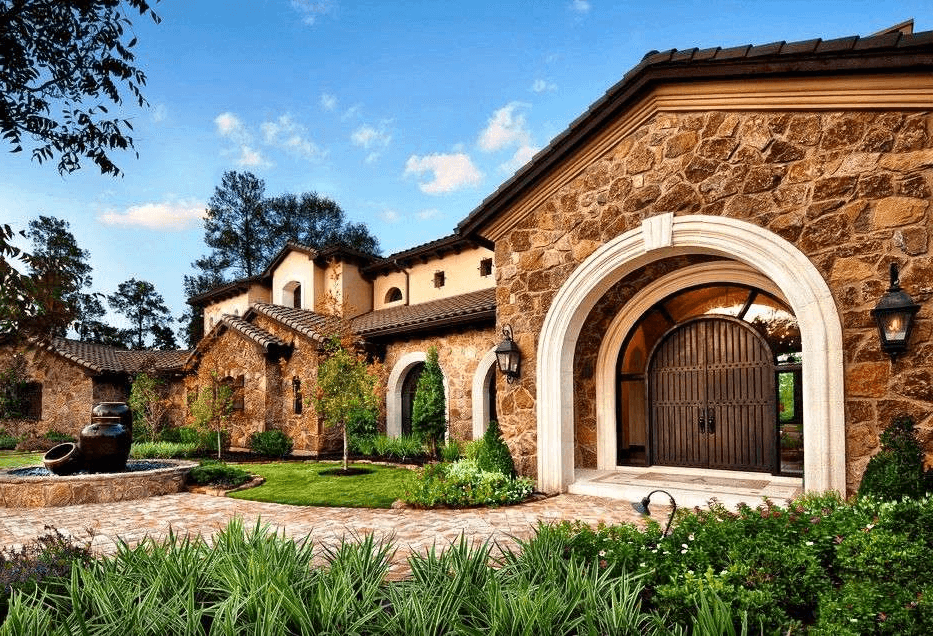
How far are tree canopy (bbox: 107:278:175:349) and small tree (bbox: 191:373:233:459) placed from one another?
2860 cm

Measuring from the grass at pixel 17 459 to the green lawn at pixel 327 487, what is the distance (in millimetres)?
7352

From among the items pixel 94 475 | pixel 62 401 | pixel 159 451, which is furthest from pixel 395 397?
pixel 62 401

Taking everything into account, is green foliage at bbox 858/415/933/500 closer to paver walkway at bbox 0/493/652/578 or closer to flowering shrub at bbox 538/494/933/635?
flowering shrub at bbox 538/494/933/635

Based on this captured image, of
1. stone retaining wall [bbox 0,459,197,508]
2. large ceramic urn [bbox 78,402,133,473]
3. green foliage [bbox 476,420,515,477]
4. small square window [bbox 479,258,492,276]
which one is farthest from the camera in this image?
small square window [bbox 479,258,492,276]

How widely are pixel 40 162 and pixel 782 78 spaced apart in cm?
780

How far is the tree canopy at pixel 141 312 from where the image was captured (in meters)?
41.5

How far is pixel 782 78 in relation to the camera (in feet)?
22.3

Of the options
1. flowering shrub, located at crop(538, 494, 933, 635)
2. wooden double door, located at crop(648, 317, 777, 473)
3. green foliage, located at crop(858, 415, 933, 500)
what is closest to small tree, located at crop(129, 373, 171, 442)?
wooden double door, located at crop(648, 317, 777, 473)

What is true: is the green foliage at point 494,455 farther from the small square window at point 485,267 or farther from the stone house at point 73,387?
Result: the stone house at point 73,387

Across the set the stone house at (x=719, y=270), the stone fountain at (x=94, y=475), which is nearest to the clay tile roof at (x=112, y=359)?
the stone fountain at (x=94, y=475)

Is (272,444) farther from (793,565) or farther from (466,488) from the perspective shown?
(793,565)

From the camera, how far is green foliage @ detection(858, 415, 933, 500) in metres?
5.39

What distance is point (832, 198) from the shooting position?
6.46 m

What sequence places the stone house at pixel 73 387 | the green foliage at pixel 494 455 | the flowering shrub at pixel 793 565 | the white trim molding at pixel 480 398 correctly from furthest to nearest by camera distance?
the stone house at pixel 73 387 < the white trim molding at pixel 480 398 < the green foliage at pixel 494 455 < the flowering shrub at pixel 793 565
